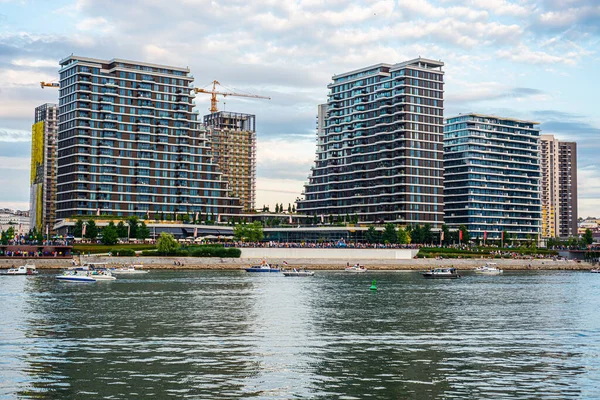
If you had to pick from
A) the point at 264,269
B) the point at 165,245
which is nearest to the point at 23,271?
the point at 165,245

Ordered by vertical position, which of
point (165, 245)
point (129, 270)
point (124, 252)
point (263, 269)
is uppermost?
point (165, 245)

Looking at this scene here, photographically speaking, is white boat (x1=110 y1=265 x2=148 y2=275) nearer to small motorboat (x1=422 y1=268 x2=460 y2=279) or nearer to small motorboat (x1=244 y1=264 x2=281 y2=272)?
small motorboat (x1=244 y1=264 x2=281 y2=272)

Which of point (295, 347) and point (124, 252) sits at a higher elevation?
point (124, 252)

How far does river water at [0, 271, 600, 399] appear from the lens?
1593 inches

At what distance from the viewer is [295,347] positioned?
54844 millimetres

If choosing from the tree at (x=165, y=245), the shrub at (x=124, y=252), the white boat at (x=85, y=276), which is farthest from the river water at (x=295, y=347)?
the tree at (x=165, y=245)

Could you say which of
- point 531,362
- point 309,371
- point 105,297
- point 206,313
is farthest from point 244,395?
point 105,297

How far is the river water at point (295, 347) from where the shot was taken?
4047 cm

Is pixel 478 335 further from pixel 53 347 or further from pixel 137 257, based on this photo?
pixel 137 257

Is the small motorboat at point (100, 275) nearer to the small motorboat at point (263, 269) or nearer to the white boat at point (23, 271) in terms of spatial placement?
A: the white boat at point (23, 271)

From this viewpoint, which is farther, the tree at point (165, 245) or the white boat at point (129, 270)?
the tree at point (165, 245)

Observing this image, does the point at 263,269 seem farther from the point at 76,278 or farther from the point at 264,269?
the point at 76,278

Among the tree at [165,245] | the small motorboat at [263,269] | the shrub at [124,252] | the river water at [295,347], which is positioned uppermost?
the tree at [165,245]

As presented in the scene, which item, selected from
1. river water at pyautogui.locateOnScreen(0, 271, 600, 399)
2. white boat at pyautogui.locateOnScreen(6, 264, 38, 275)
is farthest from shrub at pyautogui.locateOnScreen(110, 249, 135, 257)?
river water at pyautogui.locateOnScreen(0, 271, 600, 399)
